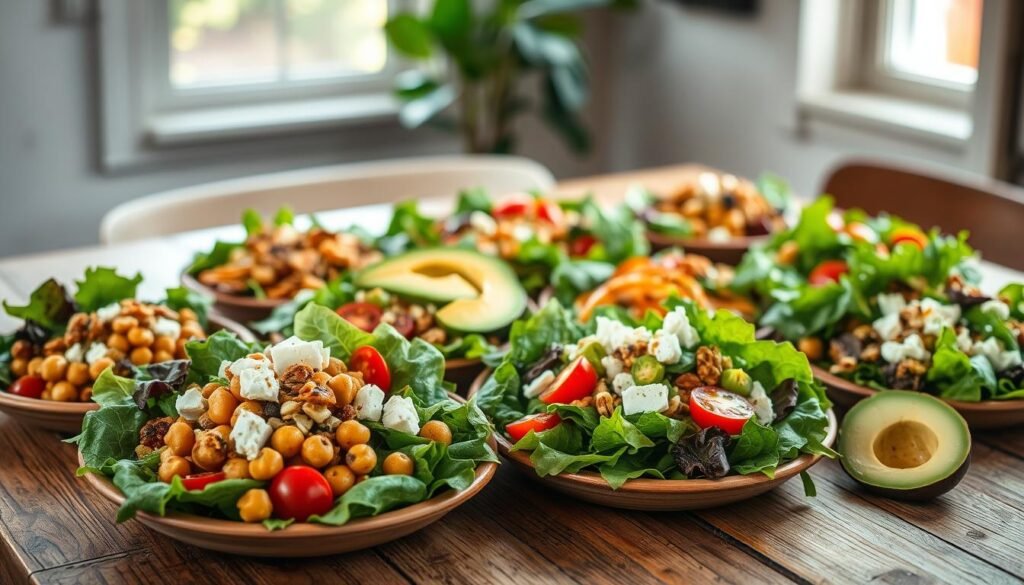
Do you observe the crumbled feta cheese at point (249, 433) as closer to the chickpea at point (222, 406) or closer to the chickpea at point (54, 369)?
the chickpea at point (222, 406)

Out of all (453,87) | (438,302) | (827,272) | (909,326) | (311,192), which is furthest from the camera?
(453,87)

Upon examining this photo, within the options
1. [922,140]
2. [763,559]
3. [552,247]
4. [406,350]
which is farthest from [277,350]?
[922,140]

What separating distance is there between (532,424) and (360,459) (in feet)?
0.77

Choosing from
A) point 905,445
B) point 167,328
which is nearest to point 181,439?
point 167,328

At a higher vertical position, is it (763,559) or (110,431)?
(110,431)

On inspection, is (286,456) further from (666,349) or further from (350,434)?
(666,349)

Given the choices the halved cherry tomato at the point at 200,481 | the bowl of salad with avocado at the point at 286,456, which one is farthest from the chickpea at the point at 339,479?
the halved cherry tomato at the point at 200,481

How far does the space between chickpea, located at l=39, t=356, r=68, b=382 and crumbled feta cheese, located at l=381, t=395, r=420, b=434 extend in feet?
1.60

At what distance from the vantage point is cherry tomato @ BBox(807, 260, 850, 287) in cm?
196

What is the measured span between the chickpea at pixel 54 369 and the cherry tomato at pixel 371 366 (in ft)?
1.31

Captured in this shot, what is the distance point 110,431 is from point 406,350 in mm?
340

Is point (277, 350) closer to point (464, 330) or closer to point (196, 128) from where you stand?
point (464, 330)

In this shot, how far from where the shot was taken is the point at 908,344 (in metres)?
1.62

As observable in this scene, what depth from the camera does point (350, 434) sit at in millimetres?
1290
